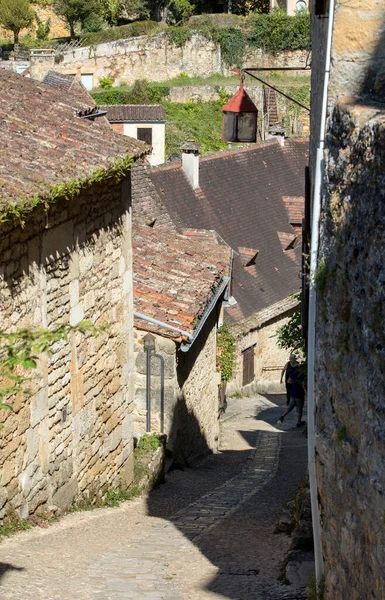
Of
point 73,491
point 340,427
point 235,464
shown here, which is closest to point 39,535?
point 73,491

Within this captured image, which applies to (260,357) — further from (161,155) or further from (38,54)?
(38,54)

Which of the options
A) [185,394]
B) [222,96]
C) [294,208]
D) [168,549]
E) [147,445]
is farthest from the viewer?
[222,96]

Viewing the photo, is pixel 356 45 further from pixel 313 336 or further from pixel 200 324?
pixel 200 324

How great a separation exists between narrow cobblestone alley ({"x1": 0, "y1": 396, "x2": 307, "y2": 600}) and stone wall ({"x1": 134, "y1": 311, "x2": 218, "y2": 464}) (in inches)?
27.2

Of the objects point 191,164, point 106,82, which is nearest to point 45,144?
point 191,164

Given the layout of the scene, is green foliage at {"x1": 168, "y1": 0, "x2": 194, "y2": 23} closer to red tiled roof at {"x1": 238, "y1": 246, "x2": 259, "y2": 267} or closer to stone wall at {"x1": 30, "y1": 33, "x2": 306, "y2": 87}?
stone wall at {"x1": 30, "y1": 33, "x2": 306, "y2": 87}

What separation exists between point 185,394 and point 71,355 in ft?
14.9

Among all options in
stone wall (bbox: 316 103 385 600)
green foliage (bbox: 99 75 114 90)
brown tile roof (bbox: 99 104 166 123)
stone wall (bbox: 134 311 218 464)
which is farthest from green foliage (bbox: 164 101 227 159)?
stone wall (bbox: 316 103 385 600)

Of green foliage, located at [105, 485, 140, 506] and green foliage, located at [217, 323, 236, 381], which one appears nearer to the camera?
green foliage, located at [105, 485, 140, 506]

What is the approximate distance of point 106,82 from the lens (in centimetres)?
5262

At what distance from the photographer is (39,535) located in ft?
25.3

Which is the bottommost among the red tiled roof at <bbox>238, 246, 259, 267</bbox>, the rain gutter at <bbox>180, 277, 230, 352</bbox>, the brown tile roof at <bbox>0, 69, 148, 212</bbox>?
the red tiled roof at <bbox>238, 246, 259, 267</bbox>

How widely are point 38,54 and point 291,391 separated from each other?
4013cm

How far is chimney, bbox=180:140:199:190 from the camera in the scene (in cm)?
2591
